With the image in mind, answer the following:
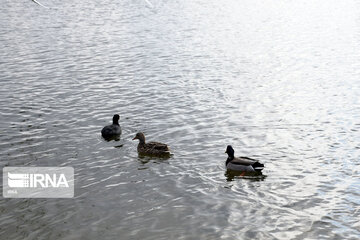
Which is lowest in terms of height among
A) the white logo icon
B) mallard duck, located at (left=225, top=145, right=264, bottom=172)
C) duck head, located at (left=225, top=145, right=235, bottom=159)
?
the white logo icon

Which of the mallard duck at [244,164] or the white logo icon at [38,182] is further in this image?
the mallard duck at [244,164]

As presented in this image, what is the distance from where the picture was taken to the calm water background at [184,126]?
1255 cm

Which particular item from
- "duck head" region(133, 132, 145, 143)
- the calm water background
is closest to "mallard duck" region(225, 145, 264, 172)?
the calm water background

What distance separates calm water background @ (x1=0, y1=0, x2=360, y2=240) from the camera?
1255 cm

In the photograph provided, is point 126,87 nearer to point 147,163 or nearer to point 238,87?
point 238,87

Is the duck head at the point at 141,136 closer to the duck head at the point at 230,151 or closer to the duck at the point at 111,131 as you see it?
the duck at the point at 111,131

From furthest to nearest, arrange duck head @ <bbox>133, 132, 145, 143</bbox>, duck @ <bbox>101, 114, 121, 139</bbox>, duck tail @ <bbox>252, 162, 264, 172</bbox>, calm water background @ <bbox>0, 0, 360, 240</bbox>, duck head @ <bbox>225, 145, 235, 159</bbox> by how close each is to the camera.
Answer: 1. duck @ <bbox>101, 114, 121, 139</bbox>
2. duck head @ <bbox>133, 132, 145, 143</bbox>
3. duck head @ <bbox>225, 145, 235, 159</bbox>
4. duck tail @ <bbox>252, 162, 264, 172</bbox>
5. calm water background @ <bbox>0, 0, 360, 240</bbox>

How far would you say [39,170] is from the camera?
49.9ft

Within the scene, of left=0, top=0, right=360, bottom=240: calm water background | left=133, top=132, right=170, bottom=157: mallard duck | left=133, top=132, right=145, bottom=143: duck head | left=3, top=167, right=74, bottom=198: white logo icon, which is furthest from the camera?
left=133, top=132, right=145, bottom=143: duck head

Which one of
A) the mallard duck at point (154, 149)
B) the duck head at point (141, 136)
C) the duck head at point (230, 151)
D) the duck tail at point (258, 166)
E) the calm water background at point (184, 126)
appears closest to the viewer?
the calm water background at point (184, 126)

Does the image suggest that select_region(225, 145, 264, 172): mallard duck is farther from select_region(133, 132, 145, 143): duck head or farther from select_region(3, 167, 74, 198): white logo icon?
select_region(3, 167, 74, 198): white logo icon

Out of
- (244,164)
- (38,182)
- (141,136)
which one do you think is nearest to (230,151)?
(244,164)

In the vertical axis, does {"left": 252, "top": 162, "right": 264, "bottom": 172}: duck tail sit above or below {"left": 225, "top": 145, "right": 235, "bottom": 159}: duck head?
below

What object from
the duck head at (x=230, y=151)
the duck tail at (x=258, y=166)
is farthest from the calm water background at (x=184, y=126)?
the duck head at (x=230, y=151)
